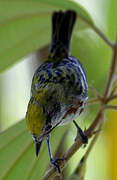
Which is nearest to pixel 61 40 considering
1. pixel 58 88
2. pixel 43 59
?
pixel 43 59

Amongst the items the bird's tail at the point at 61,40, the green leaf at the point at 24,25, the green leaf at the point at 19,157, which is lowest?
the green leaf at the point at 19,157

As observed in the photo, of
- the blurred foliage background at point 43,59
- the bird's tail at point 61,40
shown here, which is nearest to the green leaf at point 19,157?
the blurred foliage background at point 43,59

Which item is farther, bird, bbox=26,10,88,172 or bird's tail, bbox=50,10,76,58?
bird's tail, bbox=50,10,76,58

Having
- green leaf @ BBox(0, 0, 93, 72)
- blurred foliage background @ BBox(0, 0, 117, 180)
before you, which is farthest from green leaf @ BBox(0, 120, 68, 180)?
green leaf @ BBox(0, 0, 93, 72)

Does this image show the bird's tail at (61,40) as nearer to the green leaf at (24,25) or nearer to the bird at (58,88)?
the bird at (58,88)

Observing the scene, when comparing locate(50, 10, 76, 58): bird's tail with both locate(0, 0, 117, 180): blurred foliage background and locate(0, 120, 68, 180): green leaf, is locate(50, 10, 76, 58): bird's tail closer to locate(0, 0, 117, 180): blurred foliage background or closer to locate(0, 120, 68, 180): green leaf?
locate(0, 0, 117, 180): blurred foliage background

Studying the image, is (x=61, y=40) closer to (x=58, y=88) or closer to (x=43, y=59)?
(x=43, y=59)

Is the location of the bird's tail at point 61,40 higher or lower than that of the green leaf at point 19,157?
higher
